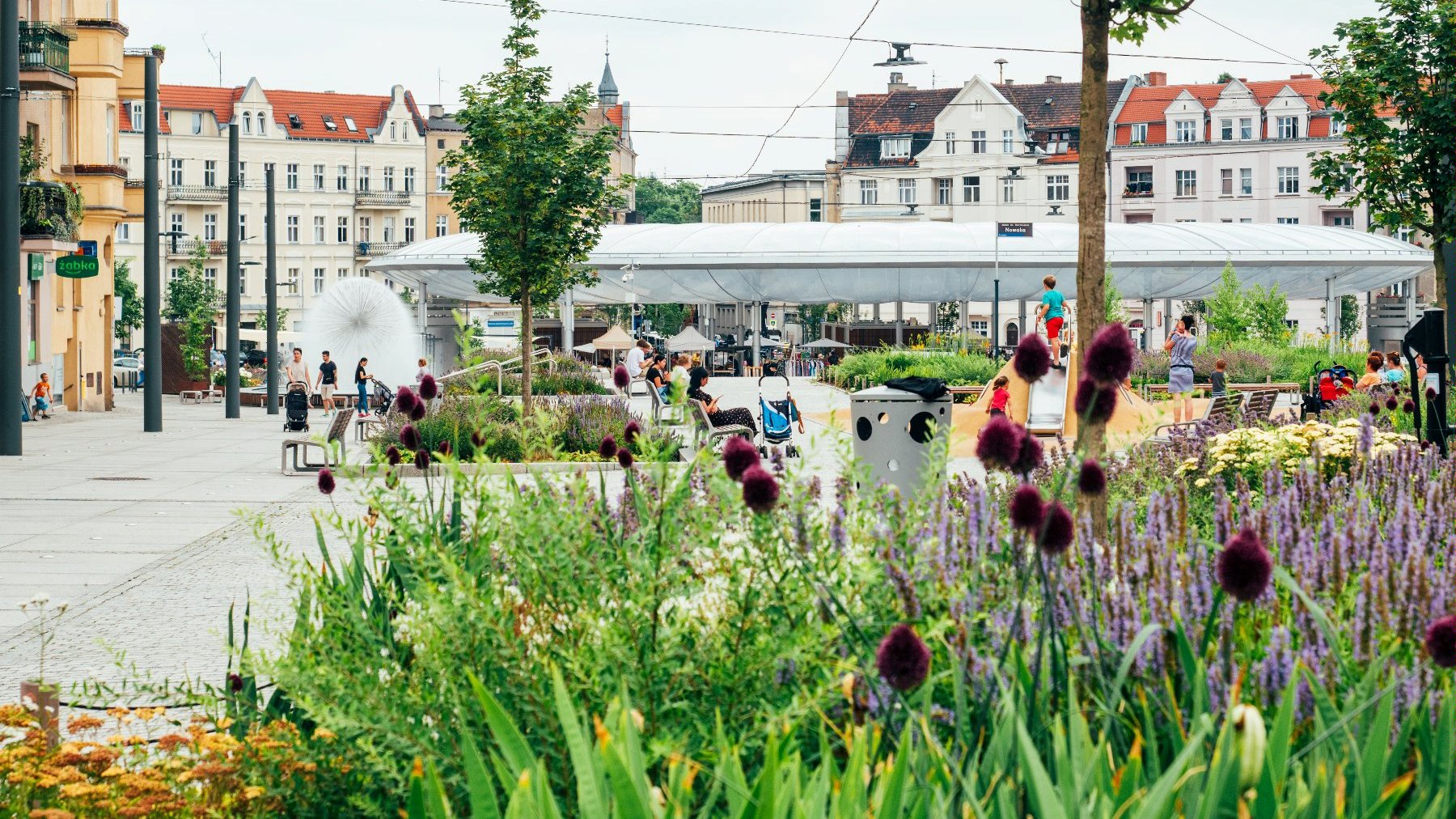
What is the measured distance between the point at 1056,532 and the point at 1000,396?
18.1m

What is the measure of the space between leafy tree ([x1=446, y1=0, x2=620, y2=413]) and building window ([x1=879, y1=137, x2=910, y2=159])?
72853mm

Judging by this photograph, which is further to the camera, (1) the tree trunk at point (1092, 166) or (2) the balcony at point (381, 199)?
(2) the balcony at point (381, 199)

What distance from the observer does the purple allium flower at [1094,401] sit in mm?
2789

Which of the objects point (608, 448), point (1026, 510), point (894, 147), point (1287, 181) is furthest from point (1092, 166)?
point (894, 147)

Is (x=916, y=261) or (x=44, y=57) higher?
(x=44, y=57)

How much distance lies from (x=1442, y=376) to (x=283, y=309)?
80.7 metres

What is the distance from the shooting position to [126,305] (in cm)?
8262

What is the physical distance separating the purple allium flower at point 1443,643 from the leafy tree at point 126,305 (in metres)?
82.3

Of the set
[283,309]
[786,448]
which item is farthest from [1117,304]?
[283,309]

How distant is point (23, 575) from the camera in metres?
10.5

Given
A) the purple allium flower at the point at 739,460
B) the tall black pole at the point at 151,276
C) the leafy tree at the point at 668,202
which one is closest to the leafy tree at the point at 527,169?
the tall black pole at the point at 151,276

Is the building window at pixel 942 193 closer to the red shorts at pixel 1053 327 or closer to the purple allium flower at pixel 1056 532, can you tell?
the red shorts at pixel 1053 327

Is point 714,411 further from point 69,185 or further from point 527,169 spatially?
point 69,185

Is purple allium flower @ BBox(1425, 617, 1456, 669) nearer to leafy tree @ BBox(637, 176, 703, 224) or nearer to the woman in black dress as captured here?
the woman in black dress
